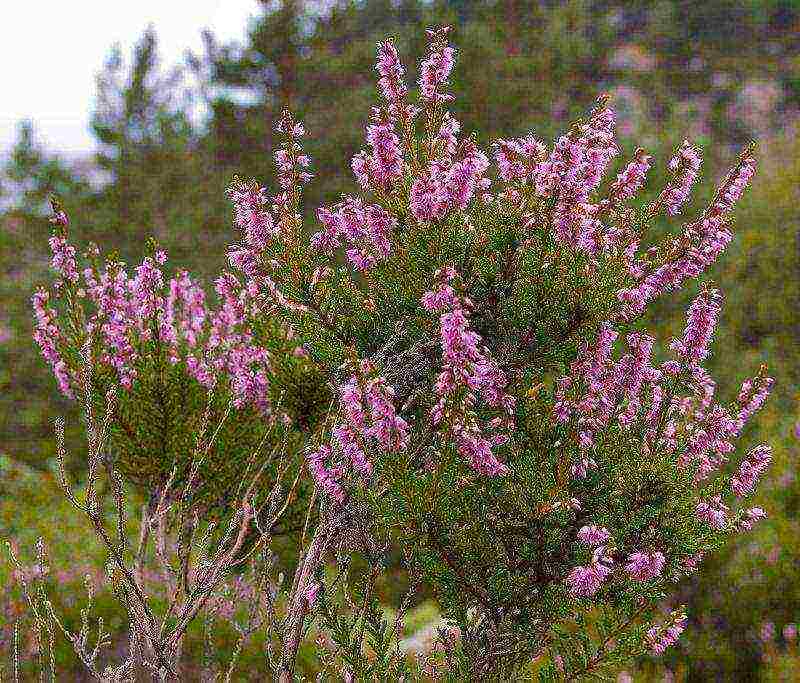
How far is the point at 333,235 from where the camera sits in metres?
4.55

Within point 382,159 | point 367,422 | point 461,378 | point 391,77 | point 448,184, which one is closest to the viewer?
point 461,378

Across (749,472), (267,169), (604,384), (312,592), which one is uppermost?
(267,169)

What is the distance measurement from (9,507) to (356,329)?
11297 millimetres

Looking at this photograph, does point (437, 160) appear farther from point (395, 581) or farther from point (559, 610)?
point (395, 581)

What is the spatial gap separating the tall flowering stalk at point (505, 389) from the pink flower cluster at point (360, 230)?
0.03ft

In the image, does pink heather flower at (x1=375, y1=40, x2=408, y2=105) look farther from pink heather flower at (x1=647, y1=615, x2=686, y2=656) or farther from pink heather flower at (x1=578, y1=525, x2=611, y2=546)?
pink heather flower at (x1=647, y1=615, x2=686, y2=656)

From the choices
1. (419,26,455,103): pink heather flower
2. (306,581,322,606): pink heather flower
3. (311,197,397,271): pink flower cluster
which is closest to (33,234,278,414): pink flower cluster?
(311,197,397,271): pink flower cluster

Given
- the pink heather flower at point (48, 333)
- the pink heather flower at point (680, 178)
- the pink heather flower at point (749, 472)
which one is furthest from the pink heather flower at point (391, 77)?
the pink heather flower at point (749, 472)

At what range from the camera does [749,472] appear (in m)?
4.26

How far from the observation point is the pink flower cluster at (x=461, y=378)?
366 centimetres

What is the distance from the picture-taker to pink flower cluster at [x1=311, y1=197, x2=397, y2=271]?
14.4ft

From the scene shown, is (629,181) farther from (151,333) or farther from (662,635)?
(151,333)

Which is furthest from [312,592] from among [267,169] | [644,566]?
[267,169]

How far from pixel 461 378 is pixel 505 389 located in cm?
48
